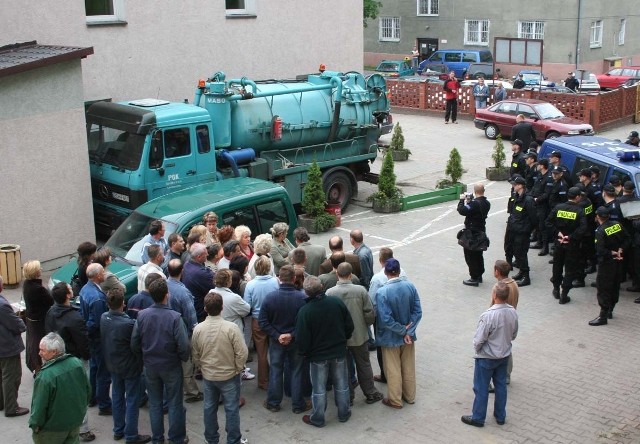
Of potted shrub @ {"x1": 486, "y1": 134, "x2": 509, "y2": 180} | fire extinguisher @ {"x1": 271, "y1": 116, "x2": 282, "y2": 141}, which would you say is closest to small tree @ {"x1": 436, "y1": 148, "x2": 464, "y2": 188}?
potted shrub @ {"x1": 486, "y1": 134, "x2": 509, "y2": 180}

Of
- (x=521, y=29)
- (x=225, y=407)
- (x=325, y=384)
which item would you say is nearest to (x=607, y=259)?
(x=325, y=384)

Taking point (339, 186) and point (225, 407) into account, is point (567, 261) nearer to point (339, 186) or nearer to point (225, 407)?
point (225, 407)

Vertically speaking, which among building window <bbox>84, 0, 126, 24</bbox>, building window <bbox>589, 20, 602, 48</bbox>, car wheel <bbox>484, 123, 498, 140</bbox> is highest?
building window <bbox>84, 0, 126, 24</bbox>

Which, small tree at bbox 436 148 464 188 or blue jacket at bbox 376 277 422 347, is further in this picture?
small tree at bbox 436 148 464 188

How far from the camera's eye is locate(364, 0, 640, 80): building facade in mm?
41844

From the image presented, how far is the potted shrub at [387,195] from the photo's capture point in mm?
18344

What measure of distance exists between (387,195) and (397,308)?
30.6 ft

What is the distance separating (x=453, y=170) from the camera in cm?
1988

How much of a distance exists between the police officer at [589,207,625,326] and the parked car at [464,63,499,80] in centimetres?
2895

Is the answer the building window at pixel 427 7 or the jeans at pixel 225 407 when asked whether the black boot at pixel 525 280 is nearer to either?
the jeans at pixel 225 407

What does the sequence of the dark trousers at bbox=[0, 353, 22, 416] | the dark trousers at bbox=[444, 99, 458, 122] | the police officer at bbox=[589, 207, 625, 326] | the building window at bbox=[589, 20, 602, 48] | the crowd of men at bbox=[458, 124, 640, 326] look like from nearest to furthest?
the dark trousers at bbox=[0, 353, 22, 416] < the police officer at bbox=[589, 207, 625, 326] < the crowd of men at bbox=[458, 124, 640, 326] < the dark trousers at bbox=[444, 99, 458, 122] < the building window at bbox=[589, 20, 602, 48]

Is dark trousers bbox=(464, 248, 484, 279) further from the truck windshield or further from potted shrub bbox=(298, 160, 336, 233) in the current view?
the truck windshield

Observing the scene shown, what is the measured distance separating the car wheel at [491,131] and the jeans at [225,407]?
19.7 m

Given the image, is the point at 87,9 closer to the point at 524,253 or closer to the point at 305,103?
the point at 305,103
